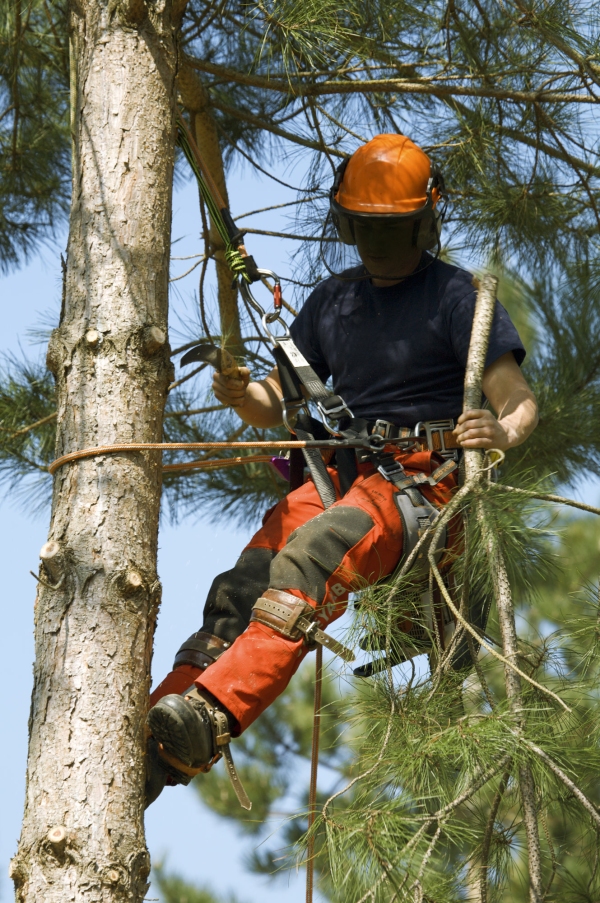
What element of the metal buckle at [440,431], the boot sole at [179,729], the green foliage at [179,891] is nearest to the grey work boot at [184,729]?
the boot sole at [179,729]

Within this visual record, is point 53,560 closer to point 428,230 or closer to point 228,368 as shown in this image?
point 228,368

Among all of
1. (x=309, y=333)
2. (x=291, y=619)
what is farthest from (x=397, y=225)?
(x=291, y=619)

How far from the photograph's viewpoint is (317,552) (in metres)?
1.87

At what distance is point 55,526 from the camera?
1.72m

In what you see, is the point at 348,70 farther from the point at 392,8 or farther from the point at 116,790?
the point at 116,790

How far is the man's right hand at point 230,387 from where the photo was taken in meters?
2.26

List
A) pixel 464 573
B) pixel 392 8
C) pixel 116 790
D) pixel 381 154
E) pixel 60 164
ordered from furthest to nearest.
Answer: pixel 60 164, pixel 392 8, pixel 381 154, pixel 464 573, pixel 116 790

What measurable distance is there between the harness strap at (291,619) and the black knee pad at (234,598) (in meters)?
0.22

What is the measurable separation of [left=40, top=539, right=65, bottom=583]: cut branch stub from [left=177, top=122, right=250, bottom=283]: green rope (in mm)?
794

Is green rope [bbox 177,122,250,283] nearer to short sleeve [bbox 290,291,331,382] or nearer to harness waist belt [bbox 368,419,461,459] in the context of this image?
short sleeve [bbox 290,291,331,382]

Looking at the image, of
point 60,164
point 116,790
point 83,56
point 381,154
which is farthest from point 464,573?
point 60,164

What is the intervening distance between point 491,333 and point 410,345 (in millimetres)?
194

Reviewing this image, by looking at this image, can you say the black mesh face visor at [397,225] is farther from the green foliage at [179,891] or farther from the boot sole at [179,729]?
the green foliage at [179,891]

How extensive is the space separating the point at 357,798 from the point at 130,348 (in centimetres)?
79
